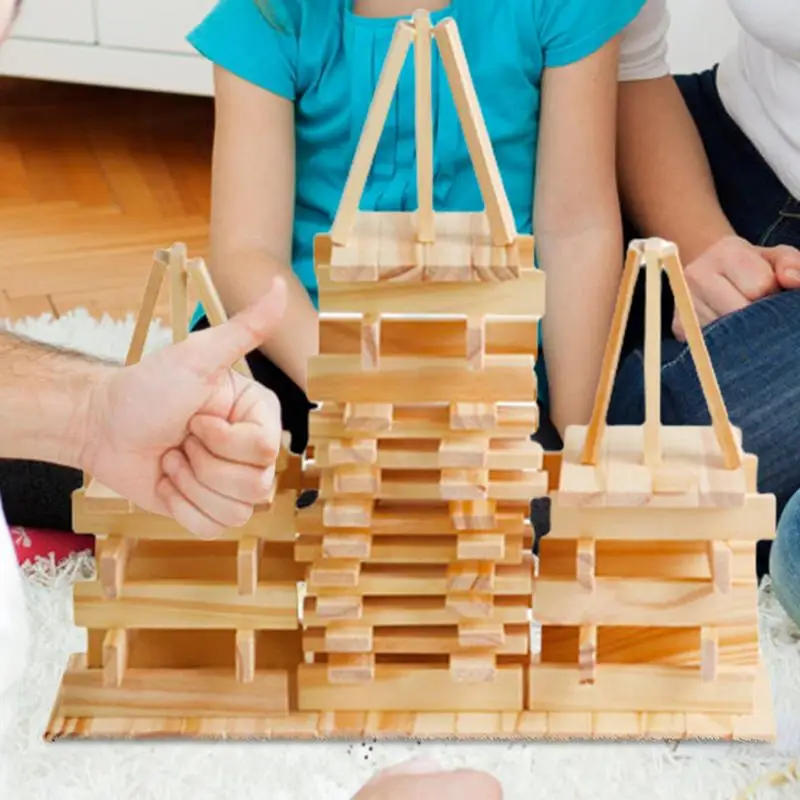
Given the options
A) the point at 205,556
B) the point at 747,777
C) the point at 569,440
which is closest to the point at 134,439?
the point at 205,556

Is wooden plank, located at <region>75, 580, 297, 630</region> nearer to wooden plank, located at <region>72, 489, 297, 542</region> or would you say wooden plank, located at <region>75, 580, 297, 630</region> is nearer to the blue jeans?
wooden plank, located at <region>72, 489, 297, 542</region>

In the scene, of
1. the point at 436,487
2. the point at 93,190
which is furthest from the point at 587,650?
the point at 93,190

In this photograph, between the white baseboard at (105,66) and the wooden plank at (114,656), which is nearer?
the wooden plank at (114,656)

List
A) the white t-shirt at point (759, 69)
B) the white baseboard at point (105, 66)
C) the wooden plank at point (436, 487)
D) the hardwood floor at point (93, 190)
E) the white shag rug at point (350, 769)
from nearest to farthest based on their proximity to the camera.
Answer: the wooden plank at point (436, 487), the white shag rug at point (350, 769), the white t-shirt at point (759, 69), the hardwood floor at point (93, 190), the white baseboard at point (105, 66)

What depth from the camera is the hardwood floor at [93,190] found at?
199cm

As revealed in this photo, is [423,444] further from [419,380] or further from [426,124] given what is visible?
[426,124]

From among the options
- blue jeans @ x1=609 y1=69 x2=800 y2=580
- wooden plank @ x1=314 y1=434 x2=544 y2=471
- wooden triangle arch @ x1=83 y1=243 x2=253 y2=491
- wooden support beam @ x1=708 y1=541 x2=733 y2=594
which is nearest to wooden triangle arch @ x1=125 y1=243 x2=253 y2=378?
wooden triangle arch @ x1=83 y1=243 x2=253 y2=491

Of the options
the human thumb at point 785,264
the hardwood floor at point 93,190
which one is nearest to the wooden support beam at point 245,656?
the human thumb at point 785,264

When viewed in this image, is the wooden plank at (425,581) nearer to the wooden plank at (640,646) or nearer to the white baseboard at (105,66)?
the wooden plank at (640,646)

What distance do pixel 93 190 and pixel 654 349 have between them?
5.33ft

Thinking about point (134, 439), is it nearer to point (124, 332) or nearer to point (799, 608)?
point (799, 608)

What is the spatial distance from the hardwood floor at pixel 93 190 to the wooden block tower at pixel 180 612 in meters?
0.91

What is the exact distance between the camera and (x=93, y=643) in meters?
0.94

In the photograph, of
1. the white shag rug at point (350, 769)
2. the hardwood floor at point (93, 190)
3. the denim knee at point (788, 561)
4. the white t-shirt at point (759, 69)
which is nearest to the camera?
the white shag rug at point (350, 769)
